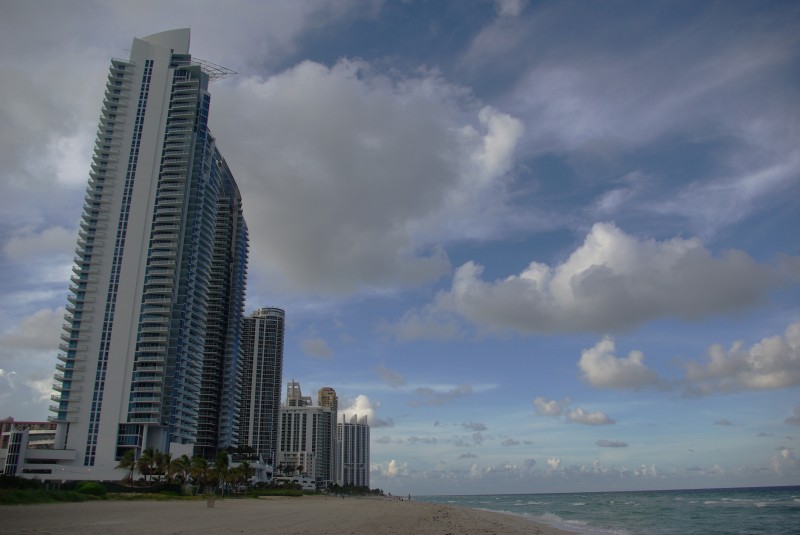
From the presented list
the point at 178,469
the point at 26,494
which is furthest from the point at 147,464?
the point at 26,494

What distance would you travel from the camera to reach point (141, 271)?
12925cm

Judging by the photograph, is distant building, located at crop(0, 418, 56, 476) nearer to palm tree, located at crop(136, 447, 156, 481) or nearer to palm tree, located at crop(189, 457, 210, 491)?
palm tree, located at crop(136, 447, 156, 481)

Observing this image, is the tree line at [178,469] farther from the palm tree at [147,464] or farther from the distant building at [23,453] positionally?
the distant building at [23,453]

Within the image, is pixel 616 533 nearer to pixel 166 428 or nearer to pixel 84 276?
pixel 166 428

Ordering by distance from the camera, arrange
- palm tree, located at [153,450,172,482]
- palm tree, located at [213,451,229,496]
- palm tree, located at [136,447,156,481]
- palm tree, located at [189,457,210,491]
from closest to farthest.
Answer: palm tree, located at [136,447,156,481] → palm tree, located at [153,450,172,482] → palm tree, located at [189,457,210,491] → palm tree, located at [213,451,229,496]

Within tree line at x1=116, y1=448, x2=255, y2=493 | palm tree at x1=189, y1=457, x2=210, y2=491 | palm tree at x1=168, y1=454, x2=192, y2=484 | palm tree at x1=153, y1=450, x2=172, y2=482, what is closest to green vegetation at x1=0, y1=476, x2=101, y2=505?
palm tree at x1=168, y1=454, x2=192, y2=484

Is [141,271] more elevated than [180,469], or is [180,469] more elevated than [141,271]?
[141,271]

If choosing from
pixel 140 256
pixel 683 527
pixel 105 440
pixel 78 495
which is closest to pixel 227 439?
pixel 105 440

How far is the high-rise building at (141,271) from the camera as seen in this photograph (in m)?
121

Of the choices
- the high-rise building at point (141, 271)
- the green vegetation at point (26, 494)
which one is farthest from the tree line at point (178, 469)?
the green vegetation at point (26, 494)

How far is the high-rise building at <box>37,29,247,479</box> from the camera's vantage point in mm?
120562

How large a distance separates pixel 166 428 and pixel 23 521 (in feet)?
338

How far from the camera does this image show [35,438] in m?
132

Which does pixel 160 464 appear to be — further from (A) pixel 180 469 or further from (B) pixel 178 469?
(A) pixel 180 469
